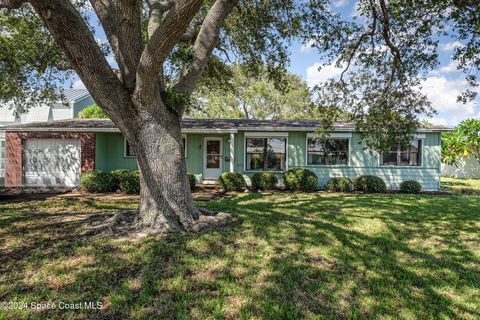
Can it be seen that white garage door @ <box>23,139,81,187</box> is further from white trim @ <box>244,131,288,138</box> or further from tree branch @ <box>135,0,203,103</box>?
tree branch @ <box>135,0,203,103</box>

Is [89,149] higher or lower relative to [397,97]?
lower

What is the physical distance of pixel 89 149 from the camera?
40.2 ft

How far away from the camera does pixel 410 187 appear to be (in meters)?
11.5

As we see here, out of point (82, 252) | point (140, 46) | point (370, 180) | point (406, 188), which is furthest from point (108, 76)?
point (406, 188)

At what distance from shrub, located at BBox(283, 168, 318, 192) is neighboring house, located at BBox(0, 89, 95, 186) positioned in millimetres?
12791

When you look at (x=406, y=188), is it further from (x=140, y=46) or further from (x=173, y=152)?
(x=140, y=46)

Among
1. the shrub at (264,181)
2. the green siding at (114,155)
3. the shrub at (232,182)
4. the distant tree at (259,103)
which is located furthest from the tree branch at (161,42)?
the distant tree at (259,103)

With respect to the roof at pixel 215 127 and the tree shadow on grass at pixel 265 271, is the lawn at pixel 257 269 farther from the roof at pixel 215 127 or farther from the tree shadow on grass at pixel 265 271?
the roof at pixel 215 127

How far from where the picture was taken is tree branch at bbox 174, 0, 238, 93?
17.0ft

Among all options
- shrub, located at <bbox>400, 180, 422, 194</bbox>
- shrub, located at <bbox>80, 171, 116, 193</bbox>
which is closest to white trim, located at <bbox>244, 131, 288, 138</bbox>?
shrub, located at <bbox>400, 180, 422, 194</bbox>

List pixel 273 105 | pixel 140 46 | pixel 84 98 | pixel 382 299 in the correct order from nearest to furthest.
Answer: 1. pixel 382 299
2. pixel 140 46
3. pixel 84 98
4. pixel 273 105

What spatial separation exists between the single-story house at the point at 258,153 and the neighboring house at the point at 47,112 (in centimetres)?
250

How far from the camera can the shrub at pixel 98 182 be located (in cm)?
1065

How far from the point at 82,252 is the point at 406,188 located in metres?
12.2
